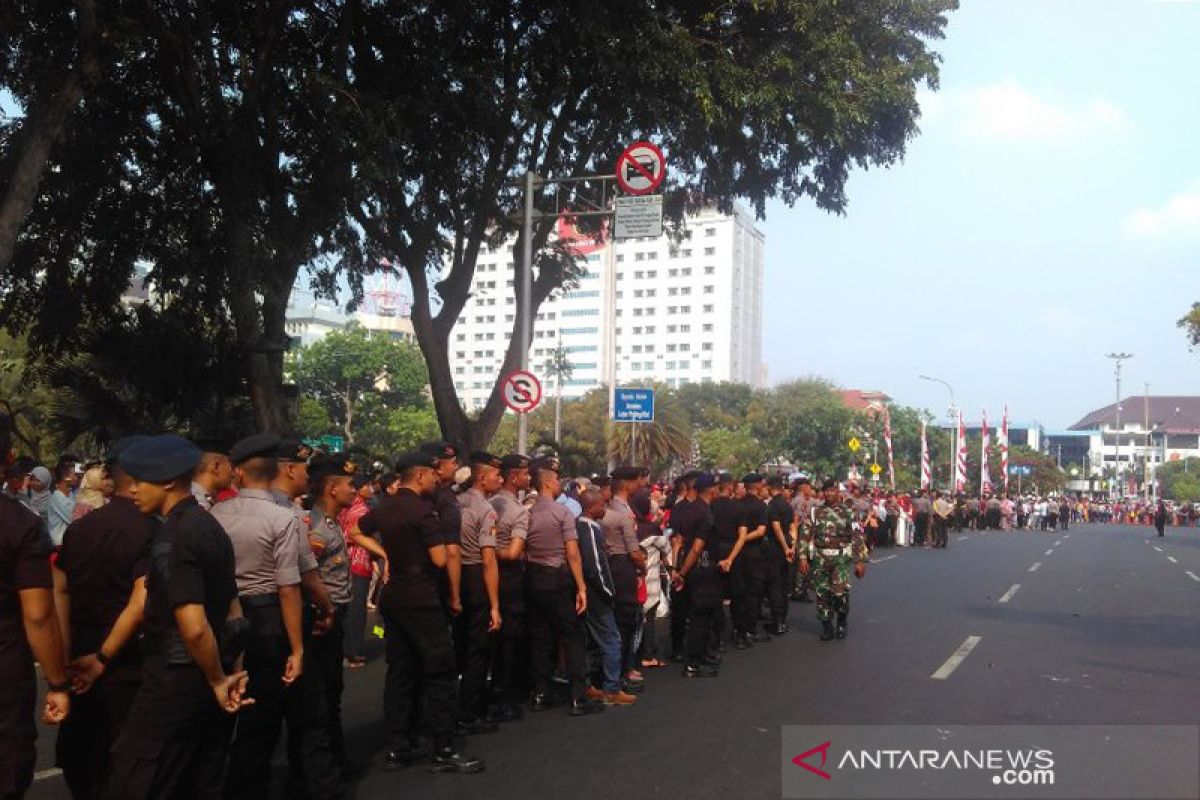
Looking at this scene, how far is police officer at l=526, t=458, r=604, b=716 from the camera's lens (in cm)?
860

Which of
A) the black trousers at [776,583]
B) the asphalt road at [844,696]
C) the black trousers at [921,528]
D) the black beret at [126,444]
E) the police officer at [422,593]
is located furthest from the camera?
the black trousers at [921,528]

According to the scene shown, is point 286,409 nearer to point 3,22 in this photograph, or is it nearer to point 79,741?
point 3,22

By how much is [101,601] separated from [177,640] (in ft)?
3.08

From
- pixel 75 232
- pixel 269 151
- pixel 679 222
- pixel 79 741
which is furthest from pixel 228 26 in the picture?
pixel 79 741

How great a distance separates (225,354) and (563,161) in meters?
6.51

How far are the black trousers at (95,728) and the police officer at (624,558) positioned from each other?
471 cm

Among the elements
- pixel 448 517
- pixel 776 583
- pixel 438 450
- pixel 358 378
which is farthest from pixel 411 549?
pixel 358 378

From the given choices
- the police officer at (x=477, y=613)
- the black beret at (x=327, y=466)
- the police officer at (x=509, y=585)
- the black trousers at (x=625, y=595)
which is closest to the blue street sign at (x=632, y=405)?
the black trousers at (x=625, y=595)

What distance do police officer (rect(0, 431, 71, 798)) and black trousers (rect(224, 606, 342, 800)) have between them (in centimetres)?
111

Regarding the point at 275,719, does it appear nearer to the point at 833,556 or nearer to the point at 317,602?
the point at 317,602

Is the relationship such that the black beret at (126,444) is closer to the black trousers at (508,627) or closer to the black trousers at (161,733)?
the black trousers at (161,733)

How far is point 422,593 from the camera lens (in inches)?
273

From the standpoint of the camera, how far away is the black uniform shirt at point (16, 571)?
4.32 meters

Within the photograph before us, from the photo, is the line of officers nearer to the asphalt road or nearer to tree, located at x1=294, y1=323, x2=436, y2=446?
the asphalt road
